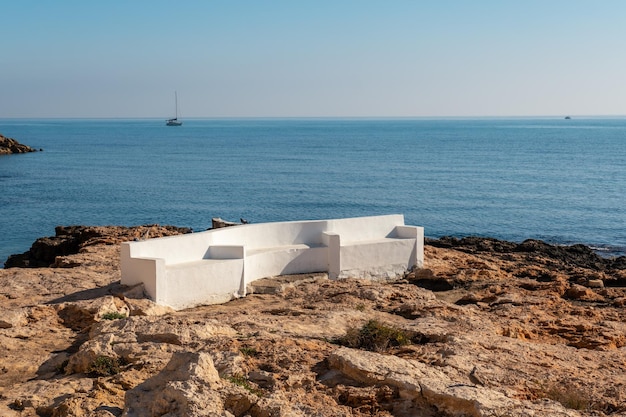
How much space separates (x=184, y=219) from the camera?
37.4m

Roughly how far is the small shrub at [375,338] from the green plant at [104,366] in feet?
10.5

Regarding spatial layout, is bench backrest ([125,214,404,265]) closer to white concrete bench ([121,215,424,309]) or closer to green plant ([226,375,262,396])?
white concrete bench ([121,215,424,309])

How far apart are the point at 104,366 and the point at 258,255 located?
7.20 metres

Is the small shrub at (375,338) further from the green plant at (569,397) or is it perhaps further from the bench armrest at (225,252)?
the bench armrest at (225,252)

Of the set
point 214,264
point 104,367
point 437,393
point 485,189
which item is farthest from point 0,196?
point 437,393

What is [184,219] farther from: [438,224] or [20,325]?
[20,325]

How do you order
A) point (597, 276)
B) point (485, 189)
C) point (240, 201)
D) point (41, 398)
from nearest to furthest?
point (41, 398)
point (597, 276)
point (240, 201)
point (485, 189)

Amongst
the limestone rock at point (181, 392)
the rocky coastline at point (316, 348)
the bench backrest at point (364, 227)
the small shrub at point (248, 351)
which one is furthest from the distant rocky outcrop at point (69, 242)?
the limestone rock at point (181, 392)

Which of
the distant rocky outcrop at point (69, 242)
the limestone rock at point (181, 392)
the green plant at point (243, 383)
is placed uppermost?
the limestone rock at point (181, 392)

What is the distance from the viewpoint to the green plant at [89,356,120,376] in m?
9.14

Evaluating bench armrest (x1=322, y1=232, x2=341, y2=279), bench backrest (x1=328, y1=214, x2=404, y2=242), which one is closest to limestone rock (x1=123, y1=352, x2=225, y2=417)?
bench armrest (x1=322, y1=232, x2=341, y2=279)

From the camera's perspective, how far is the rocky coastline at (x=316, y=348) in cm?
761

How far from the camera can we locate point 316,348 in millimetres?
10000

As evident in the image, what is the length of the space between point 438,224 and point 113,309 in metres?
24.7
